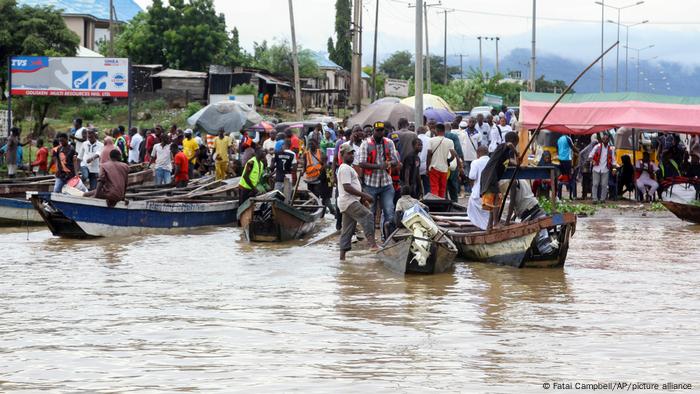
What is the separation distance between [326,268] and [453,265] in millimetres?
1688

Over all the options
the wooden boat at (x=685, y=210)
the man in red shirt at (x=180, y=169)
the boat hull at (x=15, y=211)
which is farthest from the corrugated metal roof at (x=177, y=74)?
the wooden boat at (x=685, y=210)

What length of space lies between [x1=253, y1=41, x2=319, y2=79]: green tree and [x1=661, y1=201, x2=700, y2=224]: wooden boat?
146 ft

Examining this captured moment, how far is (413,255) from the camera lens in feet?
42.2

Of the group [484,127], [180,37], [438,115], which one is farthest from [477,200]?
[180,37]

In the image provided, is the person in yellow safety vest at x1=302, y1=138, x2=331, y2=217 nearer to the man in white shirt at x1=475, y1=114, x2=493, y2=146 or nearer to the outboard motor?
the man in white shirt at x1=475, y1=114, x2=493, y2=146

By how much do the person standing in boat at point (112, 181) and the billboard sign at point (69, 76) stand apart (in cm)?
1330

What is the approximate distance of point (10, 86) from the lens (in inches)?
1170

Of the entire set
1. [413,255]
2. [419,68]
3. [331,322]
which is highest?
[419,68]

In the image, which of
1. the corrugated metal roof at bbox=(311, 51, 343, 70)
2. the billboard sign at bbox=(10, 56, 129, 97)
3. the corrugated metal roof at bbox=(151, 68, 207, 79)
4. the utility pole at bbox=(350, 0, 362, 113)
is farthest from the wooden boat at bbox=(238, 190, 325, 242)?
the corrugated metal roof at bbox=(311, 51, 343, 70)

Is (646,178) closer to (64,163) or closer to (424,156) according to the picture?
(424,156)

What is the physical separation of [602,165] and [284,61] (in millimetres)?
44347

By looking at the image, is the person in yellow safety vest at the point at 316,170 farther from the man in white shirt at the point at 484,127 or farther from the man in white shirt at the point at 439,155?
the man in white shirt at the point at 484,127

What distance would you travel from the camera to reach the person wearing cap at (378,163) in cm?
1485

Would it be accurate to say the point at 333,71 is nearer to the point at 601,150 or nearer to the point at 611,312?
the point at 601,150
